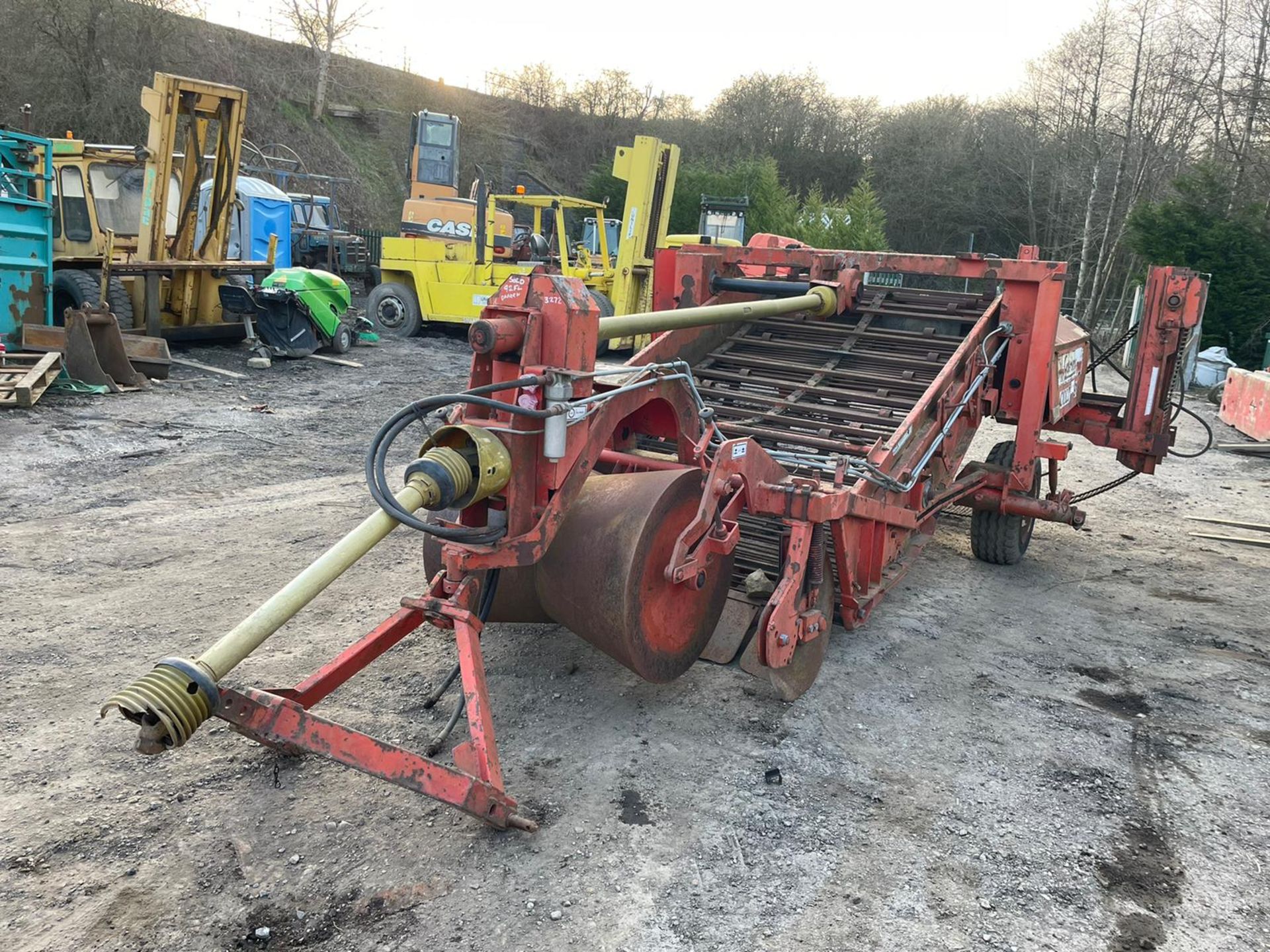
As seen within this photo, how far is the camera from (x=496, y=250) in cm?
1563

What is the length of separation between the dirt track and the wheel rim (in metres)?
10.1

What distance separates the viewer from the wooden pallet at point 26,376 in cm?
878

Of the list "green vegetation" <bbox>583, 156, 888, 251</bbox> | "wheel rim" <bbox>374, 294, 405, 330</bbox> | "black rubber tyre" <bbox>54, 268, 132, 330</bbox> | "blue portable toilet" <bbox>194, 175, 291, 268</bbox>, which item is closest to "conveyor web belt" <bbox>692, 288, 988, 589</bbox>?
"black rubber tyre" <bbox>54, 268, 132, 330</bbox>

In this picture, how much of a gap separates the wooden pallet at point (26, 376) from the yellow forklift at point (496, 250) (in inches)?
249

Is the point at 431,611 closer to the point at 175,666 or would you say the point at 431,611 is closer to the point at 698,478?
the point at 175,666

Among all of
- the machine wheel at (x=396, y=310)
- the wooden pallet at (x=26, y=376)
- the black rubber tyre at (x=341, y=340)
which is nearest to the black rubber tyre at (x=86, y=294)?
the wooden pallet at (x=26, y=376)

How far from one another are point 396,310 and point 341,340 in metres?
2.74

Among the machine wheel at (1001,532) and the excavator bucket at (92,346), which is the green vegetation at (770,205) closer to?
the machine wheel at (1001,532)

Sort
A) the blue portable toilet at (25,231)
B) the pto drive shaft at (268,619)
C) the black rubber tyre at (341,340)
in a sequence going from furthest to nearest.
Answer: the black rubber tyre at (341,340) < the blue portable toilet at (25,231) < the pto drive shaft at (268,619)

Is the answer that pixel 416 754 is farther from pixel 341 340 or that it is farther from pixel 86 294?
pixel 341 340

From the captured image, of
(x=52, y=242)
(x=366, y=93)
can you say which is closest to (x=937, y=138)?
(x=366, y=93)

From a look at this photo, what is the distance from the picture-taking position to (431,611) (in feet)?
11.0

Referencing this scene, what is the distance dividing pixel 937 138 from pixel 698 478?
107 feet

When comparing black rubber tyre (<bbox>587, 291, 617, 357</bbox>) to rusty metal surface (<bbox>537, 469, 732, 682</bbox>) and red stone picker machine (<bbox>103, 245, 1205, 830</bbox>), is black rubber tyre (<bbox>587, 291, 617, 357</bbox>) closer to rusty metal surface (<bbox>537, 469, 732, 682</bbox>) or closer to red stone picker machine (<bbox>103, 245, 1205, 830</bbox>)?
red stone picker machine (<bbox>103, 245, 1205, 830</bbox>)
